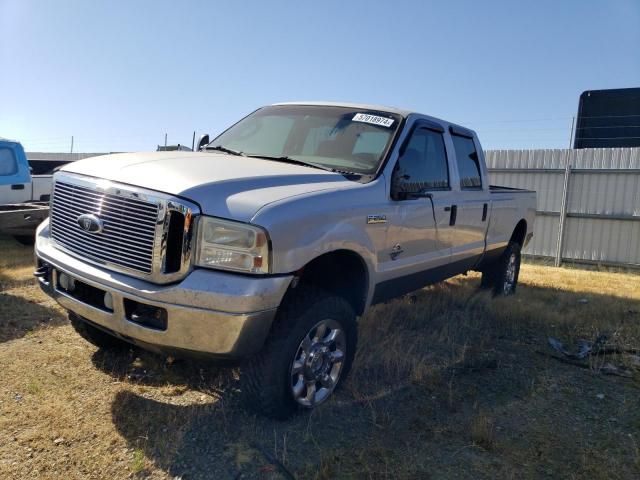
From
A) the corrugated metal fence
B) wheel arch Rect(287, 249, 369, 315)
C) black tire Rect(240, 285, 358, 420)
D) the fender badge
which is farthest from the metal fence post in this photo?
black tire Rect(240, 285, 358, 420)

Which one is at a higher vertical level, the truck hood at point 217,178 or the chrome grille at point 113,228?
the truck hood at point 217,178

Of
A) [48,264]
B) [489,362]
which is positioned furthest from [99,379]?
[489,362]

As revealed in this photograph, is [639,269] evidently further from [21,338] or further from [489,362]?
[21,338]

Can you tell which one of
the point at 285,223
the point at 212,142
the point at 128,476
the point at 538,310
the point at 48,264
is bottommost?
the point at 128,476

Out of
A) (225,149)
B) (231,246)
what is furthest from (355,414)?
(225,149)

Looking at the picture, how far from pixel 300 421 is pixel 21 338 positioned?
257cm

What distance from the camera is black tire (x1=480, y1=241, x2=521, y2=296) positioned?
6.59 metres

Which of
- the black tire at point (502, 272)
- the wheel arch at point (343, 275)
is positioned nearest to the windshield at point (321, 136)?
the wheel arch at point (343, 275)

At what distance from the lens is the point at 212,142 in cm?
466

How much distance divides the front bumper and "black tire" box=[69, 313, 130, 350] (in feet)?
3.24

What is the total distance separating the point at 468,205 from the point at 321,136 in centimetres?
166

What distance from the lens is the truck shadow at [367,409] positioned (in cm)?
281

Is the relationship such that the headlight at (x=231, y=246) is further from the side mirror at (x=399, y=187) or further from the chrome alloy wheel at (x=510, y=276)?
the chrome alloy wheel at (x=510, y=276)

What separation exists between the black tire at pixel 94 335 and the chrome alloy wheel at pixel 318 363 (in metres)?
1.45
